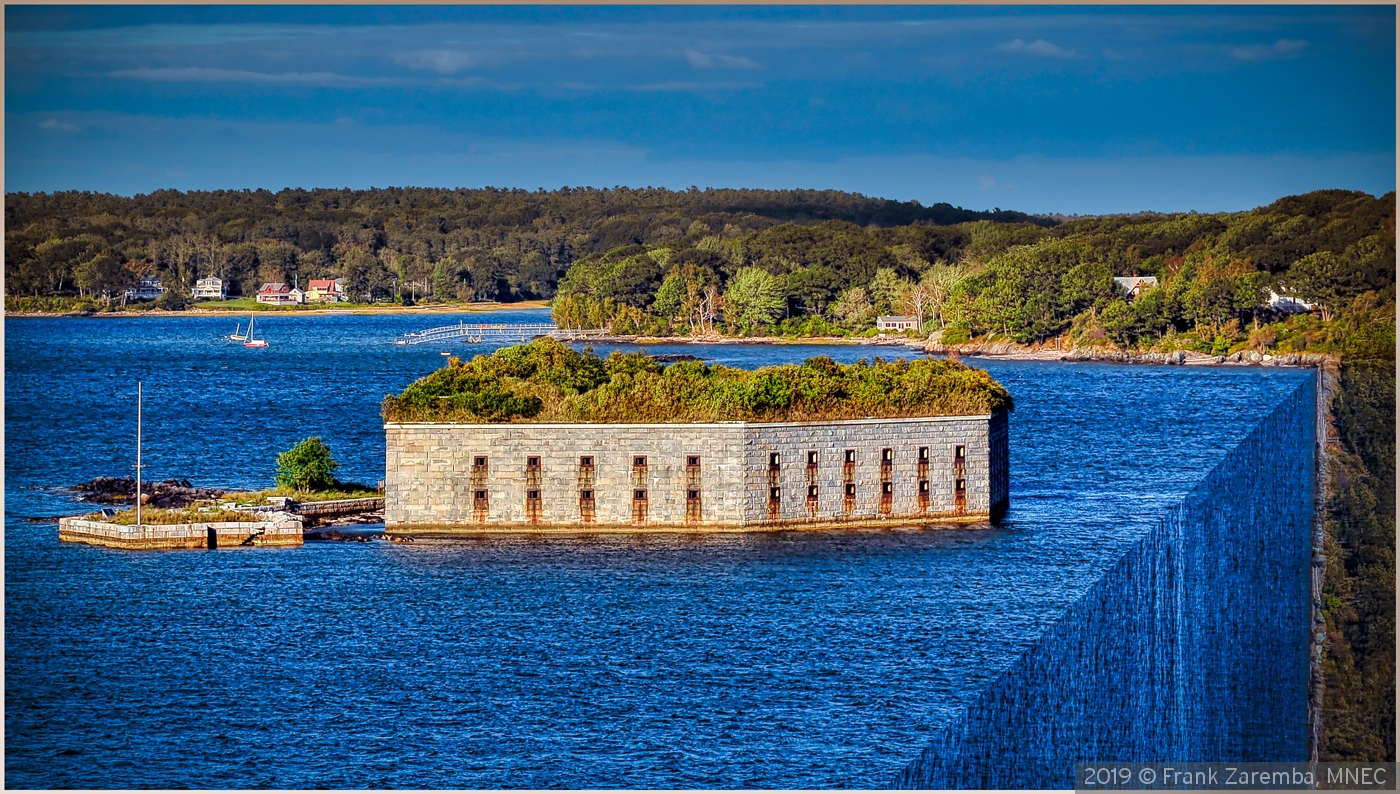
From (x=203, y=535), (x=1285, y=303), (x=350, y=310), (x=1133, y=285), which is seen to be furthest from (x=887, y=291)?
(x=203, y=535)

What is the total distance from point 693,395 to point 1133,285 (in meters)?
69.0

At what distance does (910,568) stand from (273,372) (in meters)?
55.9

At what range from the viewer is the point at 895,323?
10788cm

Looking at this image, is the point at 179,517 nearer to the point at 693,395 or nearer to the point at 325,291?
the point at 693,395

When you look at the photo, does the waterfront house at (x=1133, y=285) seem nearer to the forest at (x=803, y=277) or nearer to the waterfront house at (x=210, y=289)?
the forest at (x=803, y=277)

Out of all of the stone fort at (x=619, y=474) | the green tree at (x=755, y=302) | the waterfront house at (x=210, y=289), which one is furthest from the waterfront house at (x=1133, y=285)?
the waterfront house at (x=210, y=289)

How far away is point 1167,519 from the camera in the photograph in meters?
17.5

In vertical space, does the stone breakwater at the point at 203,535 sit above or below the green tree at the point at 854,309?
below

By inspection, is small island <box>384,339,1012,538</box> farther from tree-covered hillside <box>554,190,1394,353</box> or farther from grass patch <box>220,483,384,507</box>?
tree-covered hillside <box>554,190,1394,353</box>

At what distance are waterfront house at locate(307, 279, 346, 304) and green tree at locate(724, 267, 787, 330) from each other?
153ft

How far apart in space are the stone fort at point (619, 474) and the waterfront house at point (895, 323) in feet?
242

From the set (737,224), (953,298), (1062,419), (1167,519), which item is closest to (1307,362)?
(1062,419)

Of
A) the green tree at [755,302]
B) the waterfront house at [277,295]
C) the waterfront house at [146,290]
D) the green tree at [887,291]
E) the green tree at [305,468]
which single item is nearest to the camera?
the green tree at [305,468]

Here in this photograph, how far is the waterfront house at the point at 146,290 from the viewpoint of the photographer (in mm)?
129500
